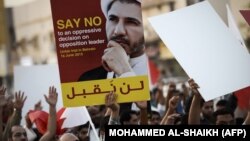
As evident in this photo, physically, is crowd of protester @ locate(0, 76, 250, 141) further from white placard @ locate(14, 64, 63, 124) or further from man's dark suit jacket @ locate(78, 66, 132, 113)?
white placard @ locate(14, 64, 63, 124)

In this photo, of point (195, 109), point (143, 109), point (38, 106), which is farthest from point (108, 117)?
point (38, 106)

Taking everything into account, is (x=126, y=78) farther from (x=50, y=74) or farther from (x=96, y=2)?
(x=50, y=74)

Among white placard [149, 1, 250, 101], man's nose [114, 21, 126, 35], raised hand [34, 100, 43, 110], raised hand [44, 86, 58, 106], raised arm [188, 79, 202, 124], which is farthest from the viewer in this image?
raised hand [34, 100, 43, 110]

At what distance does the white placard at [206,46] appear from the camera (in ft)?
28.8

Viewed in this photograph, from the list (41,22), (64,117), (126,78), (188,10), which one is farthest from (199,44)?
(41,22)

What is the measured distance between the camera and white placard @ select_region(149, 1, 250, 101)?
8781 millimetres

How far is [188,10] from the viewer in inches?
355

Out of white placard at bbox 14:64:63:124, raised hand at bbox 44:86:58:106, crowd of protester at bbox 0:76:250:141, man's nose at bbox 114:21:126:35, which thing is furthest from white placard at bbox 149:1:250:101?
white placard at bbox 14:64:63:124

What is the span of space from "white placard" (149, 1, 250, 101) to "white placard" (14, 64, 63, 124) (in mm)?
3206

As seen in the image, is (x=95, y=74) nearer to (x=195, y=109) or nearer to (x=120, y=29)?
(x=120, y=29)

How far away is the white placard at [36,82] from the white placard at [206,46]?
321 cm

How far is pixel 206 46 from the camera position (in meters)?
9.03

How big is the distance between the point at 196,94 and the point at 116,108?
855 millimetres

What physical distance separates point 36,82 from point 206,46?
3821 millimetres
